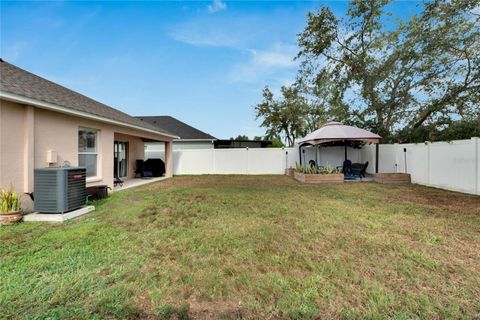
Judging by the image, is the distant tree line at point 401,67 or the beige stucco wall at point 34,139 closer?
the beige stucco wall at point 34,139

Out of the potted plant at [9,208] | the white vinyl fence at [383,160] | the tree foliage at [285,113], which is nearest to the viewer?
the potted plant at [9,208]

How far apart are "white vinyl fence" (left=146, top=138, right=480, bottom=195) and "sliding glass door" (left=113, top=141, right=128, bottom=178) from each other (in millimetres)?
3555

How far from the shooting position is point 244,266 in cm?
292

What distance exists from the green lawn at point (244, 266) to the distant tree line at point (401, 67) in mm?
8995

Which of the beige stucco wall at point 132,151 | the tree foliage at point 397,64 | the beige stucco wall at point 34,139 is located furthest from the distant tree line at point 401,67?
the beige stucco wall at point 34,139

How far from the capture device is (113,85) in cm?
1333

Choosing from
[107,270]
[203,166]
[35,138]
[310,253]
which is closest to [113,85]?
[203,166]

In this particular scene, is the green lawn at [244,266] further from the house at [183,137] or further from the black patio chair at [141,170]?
the house at [183,137]

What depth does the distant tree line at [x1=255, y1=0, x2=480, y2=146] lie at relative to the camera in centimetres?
1041

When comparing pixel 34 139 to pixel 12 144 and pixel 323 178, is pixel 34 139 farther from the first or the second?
pixel 323 178

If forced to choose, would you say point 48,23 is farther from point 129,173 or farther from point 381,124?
point 381,124

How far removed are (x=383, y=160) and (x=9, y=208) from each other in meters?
15.1

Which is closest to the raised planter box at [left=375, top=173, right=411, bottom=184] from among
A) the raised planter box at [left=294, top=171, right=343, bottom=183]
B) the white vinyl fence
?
the white vinyl fence

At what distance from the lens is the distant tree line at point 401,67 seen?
34.1ft
